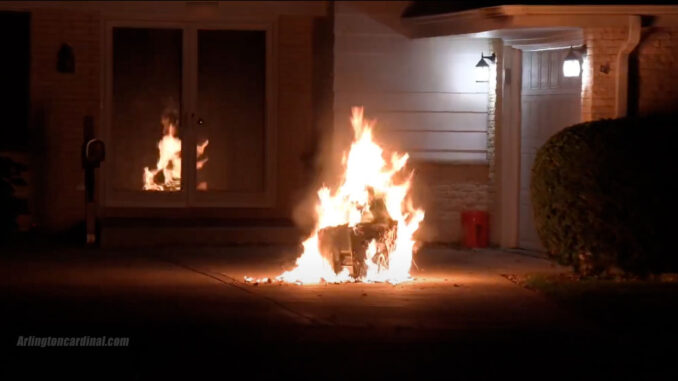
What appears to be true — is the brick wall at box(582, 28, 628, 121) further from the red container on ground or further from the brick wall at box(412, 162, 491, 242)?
the red container on ground

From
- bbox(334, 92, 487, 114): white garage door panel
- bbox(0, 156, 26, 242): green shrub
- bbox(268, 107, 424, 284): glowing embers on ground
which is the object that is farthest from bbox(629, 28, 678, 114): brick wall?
bbox(0, 156, 26, 242): green shrub

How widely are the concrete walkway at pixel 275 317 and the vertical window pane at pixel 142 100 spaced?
8.85ft

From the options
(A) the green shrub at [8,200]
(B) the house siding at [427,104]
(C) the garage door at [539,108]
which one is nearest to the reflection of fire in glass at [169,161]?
(A) the green shrub at [8,200]

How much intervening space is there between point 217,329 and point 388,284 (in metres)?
2.98

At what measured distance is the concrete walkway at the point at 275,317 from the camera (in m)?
9.11

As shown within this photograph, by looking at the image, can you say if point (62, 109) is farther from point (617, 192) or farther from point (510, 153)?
point (617, 192)

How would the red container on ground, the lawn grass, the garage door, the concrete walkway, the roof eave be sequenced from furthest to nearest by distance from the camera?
the red container on ground
the garage door
the roof eave
the lawn grass
the concrete walkway

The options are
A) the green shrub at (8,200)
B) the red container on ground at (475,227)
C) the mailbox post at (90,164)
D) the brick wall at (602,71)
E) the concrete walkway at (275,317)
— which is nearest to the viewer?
the concrete walkway at (275,317)

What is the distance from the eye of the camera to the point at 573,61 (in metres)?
14.9

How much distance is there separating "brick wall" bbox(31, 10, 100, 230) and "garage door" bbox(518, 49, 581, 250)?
5.65 meters

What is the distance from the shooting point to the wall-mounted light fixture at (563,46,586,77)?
48.7 ft

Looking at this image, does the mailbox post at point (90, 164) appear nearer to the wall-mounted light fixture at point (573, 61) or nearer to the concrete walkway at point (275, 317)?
the concrete walkway at point (275, 317)

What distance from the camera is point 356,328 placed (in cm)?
1027

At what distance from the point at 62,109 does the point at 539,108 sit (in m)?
6.25
